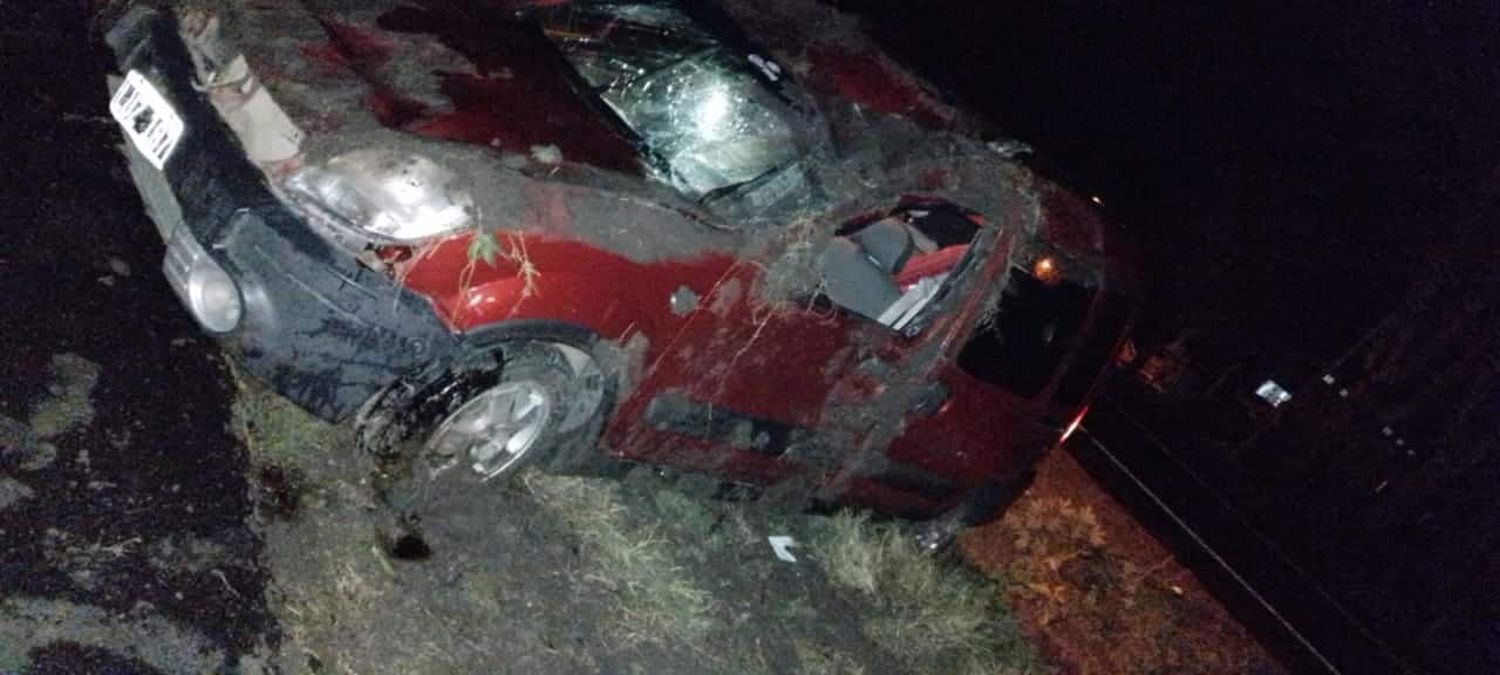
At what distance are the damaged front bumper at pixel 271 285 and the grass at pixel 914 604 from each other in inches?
Answer: 99.3

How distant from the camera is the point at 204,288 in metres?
2.98

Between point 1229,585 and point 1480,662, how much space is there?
1838 millimetres

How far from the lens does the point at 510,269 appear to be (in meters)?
2.99

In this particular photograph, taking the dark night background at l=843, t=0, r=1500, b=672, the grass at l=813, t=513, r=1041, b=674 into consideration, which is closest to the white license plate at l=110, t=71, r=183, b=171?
the grass at l=813, t=513, r=1041, b=674

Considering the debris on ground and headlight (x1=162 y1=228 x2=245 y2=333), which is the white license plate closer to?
headlight (x1=162 y1=228 x2=245 y2=333)

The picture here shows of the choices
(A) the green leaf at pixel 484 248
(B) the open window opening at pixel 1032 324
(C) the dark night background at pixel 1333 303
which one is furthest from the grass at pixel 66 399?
(C) the dark night background at pixel 1333 303

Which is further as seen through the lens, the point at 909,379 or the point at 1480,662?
the point at 1480,662

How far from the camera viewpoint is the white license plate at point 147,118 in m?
3.04

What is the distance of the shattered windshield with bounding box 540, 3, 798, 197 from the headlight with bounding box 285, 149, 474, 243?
0.86m

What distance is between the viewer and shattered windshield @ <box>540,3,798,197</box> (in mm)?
3729

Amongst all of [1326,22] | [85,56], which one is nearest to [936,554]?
[85,56]

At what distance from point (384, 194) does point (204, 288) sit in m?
0.63

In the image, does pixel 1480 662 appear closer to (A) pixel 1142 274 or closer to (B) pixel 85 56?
(A) pixel 1142 274

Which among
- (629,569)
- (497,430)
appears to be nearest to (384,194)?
(497,430)
